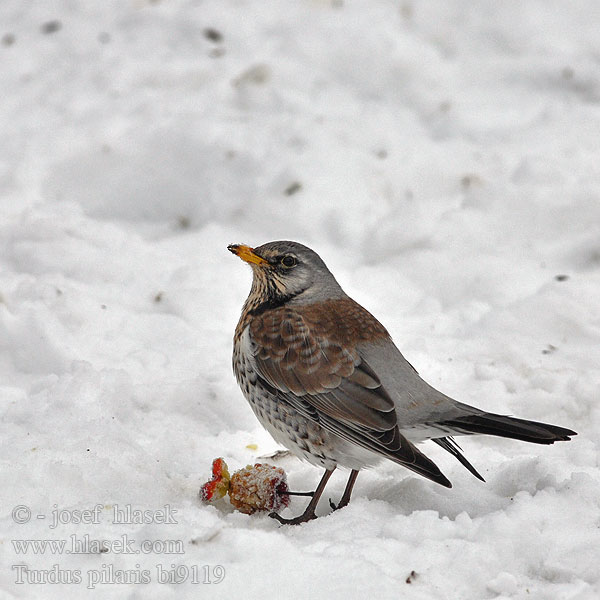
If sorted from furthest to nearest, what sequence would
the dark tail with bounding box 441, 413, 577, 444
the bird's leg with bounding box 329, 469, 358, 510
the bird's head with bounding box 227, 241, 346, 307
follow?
1. the bird's head with bounding box 227, 241, 346, 307
2. the bird's leg with bounding box 329, 469, 358, 510
3. the dark tail with bounding box 441, 413, 577, 444

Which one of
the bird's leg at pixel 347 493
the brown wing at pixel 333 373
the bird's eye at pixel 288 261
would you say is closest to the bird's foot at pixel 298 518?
the bird's leg at pixel 347 493

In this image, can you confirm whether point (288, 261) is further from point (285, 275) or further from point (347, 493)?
point (347, 493)

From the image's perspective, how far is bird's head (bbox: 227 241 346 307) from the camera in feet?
13.7

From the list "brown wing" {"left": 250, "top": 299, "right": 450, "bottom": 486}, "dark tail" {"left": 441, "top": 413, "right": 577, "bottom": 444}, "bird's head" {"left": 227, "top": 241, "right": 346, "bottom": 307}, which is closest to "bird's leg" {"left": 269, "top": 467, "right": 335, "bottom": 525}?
"brown wing" {"left": 250, "top": 299, "right": 450, "bottom": 486}

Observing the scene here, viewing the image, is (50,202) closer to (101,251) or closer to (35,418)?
(101,251)

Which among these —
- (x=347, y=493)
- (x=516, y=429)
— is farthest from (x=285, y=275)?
(x=516, y=429)

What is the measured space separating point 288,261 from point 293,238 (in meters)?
1.65

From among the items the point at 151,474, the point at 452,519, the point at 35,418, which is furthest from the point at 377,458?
the point at 35,418

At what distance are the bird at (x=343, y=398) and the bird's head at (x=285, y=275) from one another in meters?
0.08

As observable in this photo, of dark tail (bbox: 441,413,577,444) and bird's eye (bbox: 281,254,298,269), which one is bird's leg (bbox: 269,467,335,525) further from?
bird's eye (bbox: 281,254,298,269)

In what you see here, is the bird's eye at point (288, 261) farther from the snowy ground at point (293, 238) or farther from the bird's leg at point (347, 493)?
the bird's leg at point (347, 493)

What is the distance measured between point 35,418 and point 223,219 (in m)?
2.37

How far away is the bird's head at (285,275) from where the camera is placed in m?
4.17

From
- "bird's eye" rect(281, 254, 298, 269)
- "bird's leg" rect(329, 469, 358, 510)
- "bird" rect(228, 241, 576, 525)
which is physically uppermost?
"bird's eye" rect(281, 254, 298, 269)
